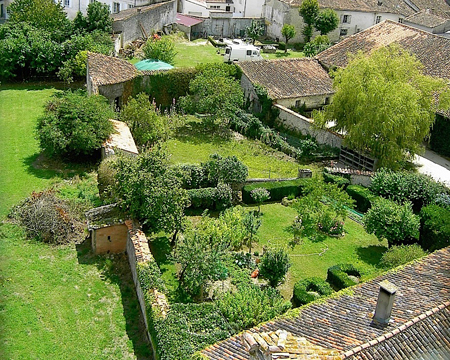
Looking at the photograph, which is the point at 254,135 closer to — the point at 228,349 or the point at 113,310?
the point at 113,310

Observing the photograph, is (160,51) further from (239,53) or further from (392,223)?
(392,223)

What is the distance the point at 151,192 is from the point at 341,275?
27.2ft

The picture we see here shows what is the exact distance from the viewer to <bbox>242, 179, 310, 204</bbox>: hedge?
1187 inches

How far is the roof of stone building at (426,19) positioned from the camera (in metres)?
54.8

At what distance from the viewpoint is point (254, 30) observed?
56.8 metres

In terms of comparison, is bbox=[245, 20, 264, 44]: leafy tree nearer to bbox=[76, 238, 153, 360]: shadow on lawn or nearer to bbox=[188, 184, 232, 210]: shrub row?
bbox=[188, 184, 232, 210]: shrub row

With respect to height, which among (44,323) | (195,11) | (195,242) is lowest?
(44,323)

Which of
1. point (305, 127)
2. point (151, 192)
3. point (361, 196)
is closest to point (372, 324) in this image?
point (151, 192)

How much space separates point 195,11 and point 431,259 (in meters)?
46.5

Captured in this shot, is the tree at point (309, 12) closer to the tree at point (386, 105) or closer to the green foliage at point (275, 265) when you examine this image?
the tree at point (386, 105)

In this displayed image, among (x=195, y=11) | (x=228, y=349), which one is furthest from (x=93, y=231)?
(x=195, y=11)

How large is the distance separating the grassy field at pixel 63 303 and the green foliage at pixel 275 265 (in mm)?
5179

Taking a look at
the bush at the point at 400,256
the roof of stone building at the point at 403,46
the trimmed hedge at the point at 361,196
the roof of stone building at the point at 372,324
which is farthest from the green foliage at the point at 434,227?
the roof of stone building at the point at 403,46

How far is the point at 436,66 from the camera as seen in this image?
40531 mm
